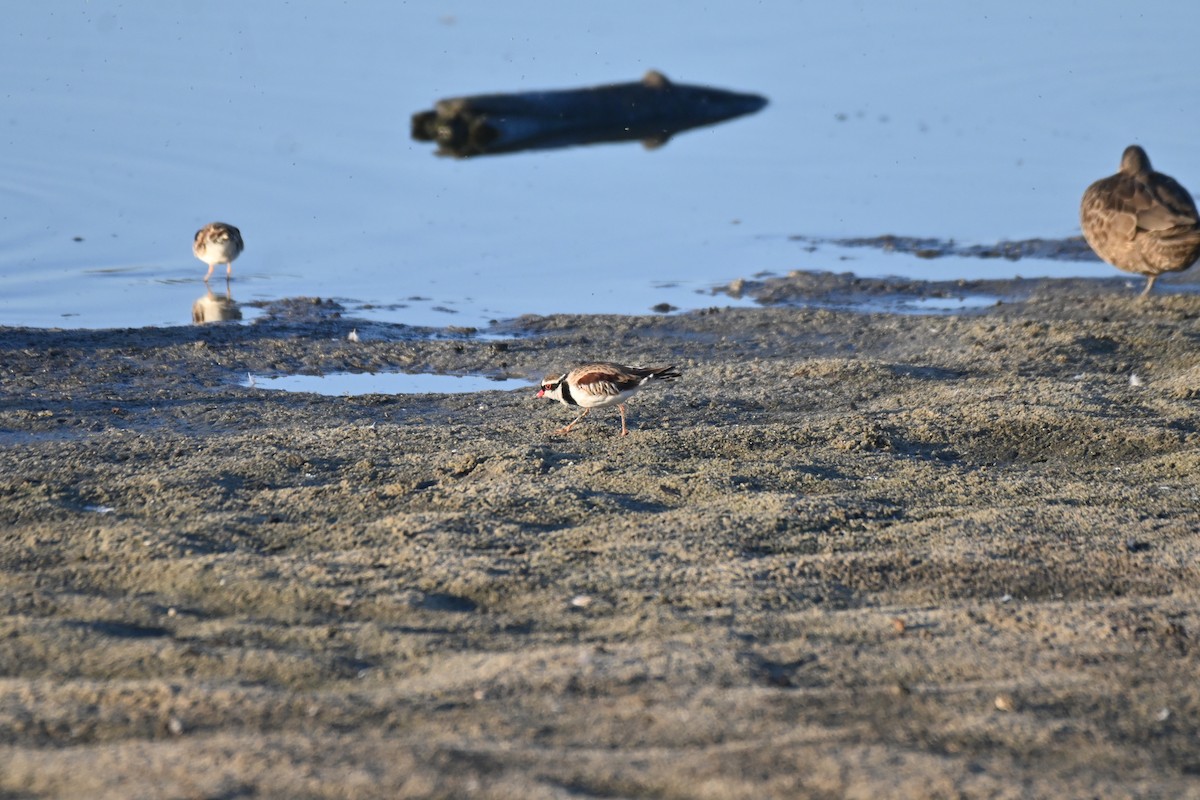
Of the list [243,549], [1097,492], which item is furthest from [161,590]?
[1097,492]

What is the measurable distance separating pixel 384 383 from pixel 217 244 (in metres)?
3.12

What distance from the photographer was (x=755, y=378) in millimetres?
8930

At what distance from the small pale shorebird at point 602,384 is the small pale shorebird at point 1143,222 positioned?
208 inches

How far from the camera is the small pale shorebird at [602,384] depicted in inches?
292

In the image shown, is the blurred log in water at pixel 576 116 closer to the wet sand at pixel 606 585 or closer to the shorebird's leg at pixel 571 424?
the wet sand at pixel 606 585

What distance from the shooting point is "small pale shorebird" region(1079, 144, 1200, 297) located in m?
11.0

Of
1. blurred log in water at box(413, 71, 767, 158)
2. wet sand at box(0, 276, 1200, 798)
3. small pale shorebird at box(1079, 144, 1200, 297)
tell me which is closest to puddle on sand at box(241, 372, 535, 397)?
wet sand at box(0, 276, 1200, 798)

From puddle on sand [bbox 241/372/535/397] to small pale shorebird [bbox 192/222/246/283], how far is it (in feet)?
9.09

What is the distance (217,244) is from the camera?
1158 centimetres

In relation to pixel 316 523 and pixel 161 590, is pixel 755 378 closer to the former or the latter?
pixel 316 523

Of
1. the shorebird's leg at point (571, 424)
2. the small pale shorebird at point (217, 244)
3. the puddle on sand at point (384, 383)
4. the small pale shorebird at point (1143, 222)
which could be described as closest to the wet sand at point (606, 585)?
the shorebird's leg at point (571, 424)

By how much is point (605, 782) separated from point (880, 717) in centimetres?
90

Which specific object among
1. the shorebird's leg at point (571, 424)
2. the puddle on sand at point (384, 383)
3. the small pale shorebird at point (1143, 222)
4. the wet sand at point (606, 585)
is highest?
the small pale shorebird at point (1143, 222)

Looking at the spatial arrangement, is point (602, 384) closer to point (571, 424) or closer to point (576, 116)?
point (571, 424)
